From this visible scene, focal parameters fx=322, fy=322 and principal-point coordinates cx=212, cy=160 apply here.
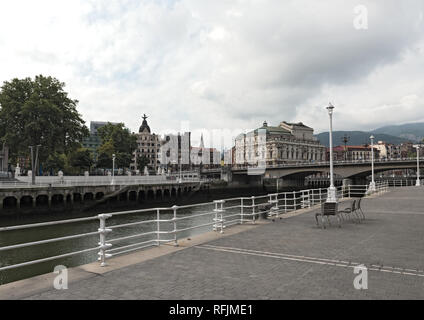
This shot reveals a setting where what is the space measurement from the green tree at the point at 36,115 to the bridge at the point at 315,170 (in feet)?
153

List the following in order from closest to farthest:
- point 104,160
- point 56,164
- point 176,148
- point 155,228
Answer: point 155,228 → point 104,160 → point 56,164 → point 176,148

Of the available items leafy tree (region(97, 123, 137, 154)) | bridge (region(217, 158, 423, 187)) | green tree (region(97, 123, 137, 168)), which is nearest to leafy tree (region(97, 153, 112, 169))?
green tree (region(97, 123, 137, 168))

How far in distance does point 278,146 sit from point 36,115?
302ft

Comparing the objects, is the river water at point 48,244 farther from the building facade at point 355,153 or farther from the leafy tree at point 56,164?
the building facade at point 355,153

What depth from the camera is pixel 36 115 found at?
140ft

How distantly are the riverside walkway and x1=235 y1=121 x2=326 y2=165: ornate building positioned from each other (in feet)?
358

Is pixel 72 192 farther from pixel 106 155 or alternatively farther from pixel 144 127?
pixel 144 127

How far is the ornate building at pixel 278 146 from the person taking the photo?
12231 centimetres

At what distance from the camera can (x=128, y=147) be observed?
76562 millimetres

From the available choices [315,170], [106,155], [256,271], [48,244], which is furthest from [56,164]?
[256,271]

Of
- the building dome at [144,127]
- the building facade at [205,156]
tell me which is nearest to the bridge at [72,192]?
the building dome at [144,127]

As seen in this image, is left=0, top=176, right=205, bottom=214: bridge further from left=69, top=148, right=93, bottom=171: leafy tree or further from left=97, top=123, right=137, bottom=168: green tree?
left=69, top=148, right=93, bottom=171: leafy tree
